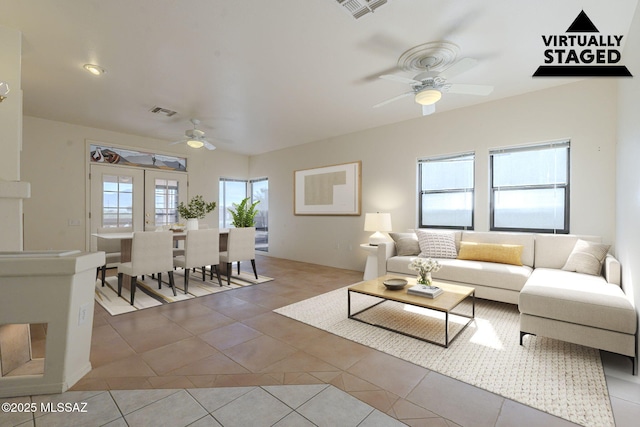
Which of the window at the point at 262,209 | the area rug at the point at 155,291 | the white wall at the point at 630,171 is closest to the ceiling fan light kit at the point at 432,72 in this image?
the white wall at the point at 630,171

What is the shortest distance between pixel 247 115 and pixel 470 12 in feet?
11.4

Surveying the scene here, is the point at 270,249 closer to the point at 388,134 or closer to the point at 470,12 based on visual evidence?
the point at 388,134

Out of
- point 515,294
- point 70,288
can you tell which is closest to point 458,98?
point 515,294

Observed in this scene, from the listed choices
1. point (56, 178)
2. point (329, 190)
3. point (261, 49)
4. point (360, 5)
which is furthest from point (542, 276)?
point (56, 178)

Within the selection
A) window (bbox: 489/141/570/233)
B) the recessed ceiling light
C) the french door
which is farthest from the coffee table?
the french door

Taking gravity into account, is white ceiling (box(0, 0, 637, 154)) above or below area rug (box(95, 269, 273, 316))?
above

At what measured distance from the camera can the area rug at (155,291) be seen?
3.50m

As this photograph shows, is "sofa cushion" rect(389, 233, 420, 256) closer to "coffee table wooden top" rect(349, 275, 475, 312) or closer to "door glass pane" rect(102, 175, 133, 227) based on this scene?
"coffee table wooden top" rect(349, 275, 475, 312)

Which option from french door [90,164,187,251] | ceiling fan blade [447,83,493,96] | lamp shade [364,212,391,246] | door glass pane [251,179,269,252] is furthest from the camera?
door glass pane [251,179,269,252]

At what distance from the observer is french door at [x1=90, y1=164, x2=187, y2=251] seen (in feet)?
18.4

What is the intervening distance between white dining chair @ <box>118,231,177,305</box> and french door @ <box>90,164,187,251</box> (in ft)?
7.32

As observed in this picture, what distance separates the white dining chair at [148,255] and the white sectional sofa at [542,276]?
9.86ft

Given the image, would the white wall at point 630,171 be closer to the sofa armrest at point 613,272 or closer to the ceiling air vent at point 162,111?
the sofa armrest at point 613,272

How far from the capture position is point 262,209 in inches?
309
